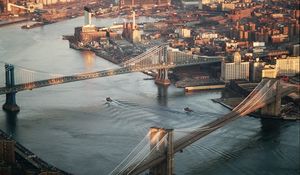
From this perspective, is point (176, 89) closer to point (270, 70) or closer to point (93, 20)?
point (270, 70)

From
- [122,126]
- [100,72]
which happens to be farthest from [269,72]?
[122,126]

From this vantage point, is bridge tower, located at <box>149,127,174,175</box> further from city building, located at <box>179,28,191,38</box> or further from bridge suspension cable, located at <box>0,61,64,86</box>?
city building, located at <box>179,28,191,38</box>

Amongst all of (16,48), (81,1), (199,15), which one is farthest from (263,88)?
(81,1)

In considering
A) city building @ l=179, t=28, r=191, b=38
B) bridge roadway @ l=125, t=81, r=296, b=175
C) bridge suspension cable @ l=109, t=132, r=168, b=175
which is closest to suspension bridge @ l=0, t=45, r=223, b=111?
bridge roadway @ l=125, t=81, r=296, b=175

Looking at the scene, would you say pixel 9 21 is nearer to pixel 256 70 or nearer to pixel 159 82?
pixel 159 82

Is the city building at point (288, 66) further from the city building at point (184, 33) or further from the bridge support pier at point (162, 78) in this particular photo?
the city building at point (184, 33)

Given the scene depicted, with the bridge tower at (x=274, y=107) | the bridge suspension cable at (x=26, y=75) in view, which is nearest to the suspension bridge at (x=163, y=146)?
A: the bridge tower at (x=274, y=107)

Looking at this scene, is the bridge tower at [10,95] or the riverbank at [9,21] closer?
the bridge tower at [10,95]
